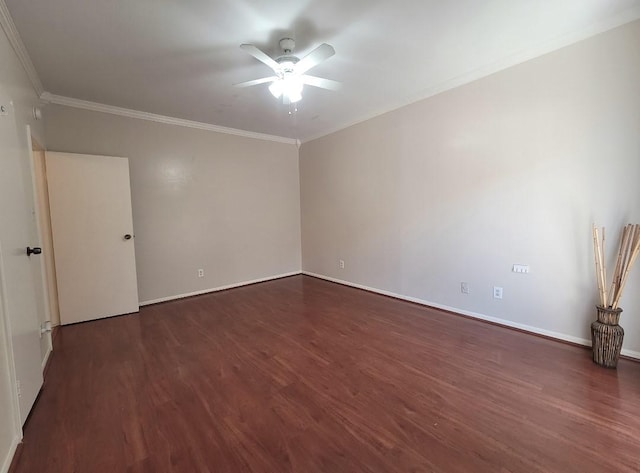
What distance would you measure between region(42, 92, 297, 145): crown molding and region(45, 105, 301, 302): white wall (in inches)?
2.6

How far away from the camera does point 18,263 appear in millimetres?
1859

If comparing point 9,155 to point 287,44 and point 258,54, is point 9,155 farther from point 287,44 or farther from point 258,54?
point 287,44

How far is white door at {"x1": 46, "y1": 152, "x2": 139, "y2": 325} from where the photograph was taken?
3.26m

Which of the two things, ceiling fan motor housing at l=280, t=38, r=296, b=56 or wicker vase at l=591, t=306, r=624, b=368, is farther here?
ceiling fan motor housing at l=280, t=38, r=296, b=56

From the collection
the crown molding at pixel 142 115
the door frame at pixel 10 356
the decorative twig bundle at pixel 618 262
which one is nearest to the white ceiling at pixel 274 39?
the crown molding at pixel 142 115

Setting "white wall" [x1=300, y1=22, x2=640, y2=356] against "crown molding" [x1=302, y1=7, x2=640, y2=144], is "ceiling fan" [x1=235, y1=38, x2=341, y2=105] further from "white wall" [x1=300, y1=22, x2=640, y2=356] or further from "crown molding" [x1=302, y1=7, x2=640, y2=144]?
"white wall" [x1=300, y1=22, x2=640, y2=356]

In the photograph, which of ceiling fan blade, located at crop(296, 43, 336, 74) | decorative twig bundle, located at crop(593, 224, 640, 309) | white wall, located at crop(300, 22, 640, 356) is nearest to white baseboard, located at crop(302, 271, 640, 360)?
white wall, located at crop(300, 22, 640, 356)

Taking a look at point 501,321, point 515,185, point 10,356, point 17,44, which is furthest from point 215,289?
point 515,185

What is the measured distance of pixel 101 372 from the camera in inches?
92.2

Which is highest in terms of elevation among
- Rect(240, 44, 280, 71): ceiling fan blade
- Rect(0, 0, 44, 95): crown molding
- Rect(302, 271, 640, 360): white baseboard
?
Rect(0, 0, 44, 95): crown molding

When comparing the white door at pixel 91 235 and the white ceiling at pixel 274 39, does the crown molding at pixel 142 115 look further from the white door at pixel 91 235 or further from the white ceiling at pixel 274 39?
the white door at pixel 91 235

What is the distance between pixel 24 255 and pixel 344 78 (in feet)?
10.2

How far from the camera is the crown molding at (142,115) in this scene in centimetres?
332

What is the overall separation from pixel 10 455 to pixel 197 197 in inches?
134
